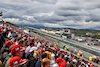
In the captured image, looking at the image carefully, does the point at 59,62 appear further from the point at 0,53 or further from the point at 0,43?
the point at 0,43

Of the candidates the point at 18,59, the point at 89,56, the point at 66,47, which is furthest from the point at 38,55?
the point at 66,47

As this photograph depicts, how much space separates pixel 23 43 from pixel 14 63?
3579 millimetres

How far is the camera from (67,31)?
234 ft

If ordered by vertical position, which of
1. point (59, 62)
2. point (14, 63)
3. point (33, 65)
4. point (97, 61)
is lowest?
point (97, 61)

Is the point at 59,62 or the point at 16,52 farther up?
the point at 16,52

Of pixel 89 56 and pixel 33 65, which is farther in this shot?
pixel 89 56

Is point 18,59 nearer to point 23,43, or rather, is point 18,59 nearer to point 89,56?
point 23,43

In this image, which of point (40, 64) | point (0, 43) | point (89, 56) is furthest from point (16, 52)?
point (89, 56)

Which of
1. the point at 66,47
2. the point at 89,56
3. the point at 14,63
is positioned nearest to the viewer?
the point at 14,63

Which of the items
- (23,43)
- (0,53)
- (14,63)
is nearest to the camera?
(14,63)

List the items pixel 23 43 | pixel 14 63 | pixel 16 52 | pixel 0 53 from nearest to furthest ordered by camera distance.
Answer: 1. pixel 14 63
2. pixel 16 52
3. pixel 0 53
4. pixel 23 43

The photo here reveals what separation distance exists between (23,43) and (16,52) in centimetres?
270

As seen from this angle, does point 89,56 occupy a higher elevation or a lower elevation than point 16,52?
lower

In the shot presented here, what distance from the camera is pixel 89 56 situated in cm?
1708
